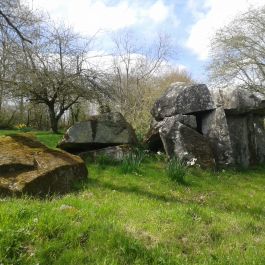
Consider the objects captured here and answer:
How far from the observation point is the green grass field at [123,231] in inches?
184

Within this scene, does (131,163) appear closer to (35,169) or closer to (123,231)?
(35,169)

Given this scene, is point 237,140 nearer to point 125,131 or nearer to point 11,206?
point 125,131

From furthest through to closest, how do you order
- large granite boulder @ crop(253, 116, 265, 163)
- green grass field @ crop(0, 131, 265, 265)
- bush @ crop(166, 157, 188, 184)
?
large granite boulder @ crop(253, 116, 265, 163)
bush @ crop(166, 157, 188, 184)
green grass field @ crop(0, 131, 265, 265)

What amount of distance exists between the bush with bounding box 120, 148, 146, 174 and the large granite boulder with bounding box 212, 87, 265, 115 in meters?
3.25

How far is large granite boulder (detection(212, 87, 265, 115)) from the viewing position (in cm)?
1273

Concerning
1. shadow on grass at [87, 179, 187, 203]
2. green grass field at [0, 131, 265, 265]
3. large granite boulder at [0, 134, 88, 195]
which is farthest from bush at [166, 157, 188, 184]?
large granite boulder at [0, 134, 88, 195]

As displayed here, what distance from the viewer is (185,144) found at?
11.5 metres

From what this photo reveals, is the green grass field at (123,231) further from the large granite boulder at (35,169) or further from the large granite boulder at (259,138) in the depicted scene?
the large granite boulder at (259,138)

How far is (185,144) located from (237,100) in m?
2.50

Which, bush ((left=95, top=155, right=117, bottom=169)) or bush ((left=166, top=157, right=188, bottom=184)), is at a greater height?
bush ((left=95, top=155, right=117, bottom=169))

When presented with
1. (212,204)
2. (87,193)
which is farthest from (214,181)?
(87,193)

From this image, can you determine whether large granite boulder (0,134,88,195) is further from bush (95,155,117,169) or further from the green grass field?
bush (95,155,117,169)

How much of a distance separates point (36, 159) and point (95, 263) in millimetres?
3863

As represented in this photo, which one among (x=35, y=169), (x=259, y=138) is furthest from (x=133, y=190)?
(x=259, y=138)
